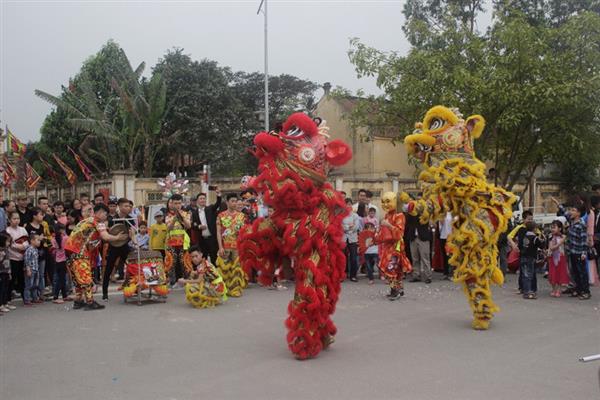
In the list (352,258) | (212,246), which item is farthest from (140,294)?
(352,258)

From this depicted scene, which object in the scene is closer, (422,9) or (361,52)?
(361,52)

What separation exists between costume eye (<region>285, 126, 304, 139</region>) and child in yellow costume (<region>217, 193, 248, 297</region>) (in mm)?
3365

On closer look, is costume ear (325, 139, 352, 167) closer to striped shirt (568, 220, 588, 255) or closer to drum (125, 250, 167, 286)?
drum (125, 250, 167, 286)

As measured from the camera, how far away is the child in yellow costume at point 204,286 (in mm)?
7395

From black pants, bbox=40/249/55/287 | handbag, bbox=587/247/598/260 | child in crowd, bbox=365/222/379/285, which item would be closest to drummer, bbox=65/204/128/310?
black pants, bbox=40/249/55/287

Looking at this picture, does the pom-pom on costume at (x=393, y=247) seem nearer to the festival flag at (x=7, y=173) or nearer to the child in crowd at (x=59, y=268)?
the child in crowd at (x=59, y=268)

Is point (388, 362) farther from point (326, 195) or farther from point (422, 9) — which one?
point (422, 9)

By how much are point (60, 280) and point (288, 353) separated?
4476 mm

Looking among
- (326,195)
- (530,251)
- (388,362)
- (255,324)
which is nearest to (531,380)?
(388,362)

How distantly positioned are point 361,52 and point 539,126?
4392mm

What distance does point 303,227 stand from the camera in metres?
5.06

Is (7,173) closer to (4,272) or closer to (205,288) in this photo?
(4,272)

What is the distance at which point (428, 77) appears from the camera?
1132 centimetres

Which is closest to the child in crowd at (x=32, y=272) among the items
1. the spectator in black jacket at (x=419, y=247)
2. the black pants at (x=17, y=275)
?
the black pants at (x=17, y=275)
